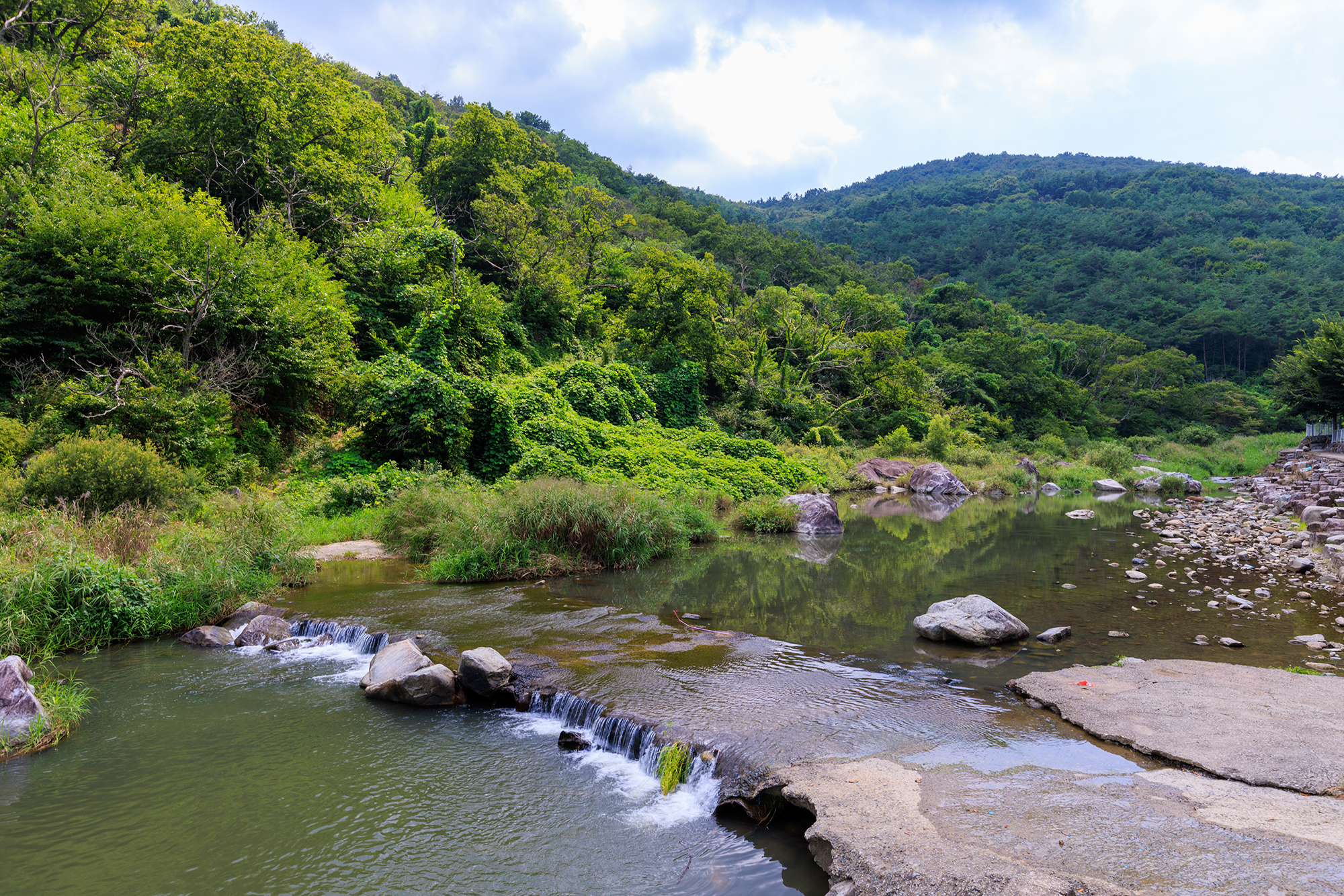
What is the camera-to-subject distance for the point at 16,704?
6141 mm

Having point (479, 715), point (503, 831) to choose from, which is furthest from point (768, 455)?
point (503, 831)

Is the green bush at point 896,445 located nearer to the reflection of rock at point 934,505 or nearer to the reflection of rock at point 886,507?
the reflection of rock at point 934,505

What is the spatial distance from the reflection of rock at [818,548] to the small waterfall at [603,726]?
9339 millimetres

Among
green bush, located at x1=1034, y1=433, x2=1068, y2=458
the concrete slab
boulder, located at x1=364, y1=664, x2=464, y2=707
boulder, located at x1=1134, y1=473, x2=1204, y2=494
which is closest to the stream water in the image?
boulder, located at x1=364, y1=664, x2=464, y2=707

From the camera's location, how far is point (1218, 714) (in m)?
5.91

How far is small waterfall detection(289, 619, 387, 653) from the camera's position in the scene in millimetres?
9039

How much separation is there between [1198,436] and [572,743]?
61.7 m

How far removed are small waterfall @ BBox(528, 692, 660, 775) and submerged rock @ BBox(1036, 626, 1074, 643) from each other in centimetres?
610

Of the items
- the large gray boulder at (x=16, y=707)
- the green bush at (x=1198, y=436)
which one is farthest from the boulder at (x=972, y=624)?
the green bush at (x=1198, y=436)

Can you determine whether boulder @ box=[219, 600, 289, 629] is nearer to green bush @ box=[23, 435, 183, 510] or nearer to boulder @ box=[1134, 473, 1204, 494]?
green bush @ box=[23, 435, 183, 510]

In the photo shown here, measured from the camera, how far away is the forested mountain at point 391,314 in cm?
1612

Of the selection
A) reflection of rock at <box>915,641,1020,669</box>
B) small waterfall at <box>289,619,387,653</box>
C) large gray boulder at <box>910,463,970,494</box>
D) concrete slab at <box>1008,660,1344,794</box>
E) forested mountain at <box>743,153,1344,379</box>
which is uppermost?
forested mountain at <box>743,153,1344,379</box>

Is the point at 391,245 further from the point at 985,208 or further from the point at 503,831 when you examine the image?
the point at 985,208

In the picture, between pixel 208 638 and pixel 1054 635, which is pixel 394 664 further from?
pixel 1054 635
